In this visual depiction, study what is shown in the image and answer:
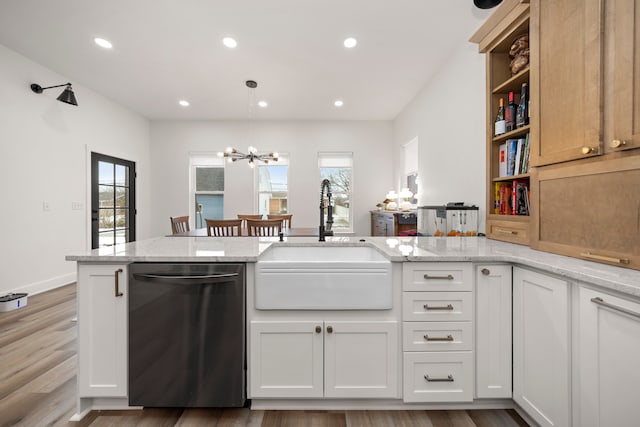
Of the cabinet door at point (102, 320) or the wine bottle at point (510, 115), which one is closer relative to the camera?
the cabinet door at point (102, 320)

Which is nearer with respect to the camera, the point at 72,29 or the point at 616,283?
the point at 616,283

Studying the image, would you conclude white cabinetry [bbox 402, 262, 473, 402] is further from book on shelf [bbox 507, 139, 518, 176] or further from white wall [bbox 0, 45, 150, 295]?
white wall [bbox 0, 45, 150, 295]

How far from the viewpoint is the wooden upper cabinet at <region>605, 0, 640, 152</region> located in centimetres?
106

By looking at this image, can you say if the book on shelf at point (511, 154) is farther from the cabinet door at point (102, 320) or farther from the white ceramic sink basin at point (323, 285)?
the cabinet door at point (102, 320)

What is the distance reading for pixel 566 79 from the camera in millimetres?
1354

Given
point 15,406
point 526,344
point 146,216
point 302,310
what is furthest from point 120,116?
point 526,344

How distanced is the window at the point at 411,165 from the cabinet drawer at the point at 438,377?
3.77 m

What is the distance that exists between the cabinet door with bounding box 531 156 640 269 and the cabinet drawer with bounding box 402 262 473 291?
0.45 m

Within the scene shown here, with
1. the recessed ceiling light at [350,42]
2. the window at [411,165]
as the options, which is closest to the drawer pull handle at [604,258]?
the recessed ceiling light at [350,42]

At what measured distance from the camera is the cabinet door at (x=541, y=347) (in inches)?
45.9

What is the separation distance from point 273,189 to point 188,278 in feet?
16.3

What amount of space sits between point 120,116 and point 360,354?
593cm

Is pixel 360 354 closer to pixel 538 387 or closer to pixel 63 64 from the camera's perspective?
pixel 538 387

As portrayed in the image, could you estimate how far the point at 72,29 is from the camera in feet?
10.1
